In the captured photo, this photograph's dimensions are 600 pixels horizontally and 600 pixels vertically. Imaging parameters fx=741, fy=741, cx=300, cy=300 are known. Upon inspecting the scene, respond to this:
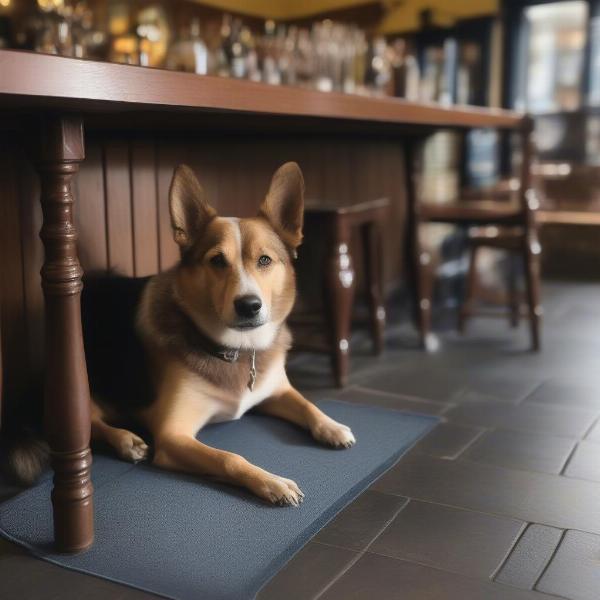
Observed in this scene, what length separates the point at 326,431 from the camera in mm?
2174

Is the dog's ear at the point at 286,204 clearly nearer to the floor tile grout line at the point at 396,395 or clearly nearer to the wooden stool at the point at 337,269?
the wooden stool at the point at 337,269

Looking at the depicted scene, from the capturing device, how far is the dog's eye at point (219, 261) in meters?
1.97

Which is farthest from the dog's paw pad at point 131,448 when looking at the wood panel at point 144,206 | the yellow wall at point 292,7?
the yellow wall at point 292,7

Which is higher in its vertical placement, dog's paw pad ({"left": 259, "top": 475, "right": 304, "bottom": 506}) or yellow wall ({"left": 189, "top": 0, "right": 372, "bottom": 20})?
yellow wall ({"left": 189, "top": 0, "right": 372, "bottom": 20})

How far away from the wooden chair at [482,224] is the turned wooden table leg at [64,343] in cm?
220

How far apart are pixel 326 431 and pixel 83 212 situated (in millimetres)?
1002

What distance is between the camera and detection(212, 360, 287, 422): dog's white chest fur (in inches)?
83.1

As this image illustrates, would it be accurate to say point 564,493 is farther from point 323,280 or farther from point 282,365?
point 323,280

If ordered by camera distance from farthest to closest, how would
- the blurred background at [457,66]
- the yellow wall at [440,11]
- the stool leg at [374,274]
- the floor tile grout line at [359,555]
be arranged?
1. the yellow wall at [440,11]
2. the blurred background at [457,66]
3. the stool leg at [374,274]
4. the floor tile grout line at [359,555]

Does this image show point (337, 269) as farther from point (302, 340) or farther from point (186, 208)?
point (186, 208)

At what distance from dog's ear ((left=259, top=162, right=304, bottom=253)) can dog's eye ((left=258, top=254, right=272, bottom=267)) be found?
14cm

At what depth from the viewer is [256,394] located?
2.17 m

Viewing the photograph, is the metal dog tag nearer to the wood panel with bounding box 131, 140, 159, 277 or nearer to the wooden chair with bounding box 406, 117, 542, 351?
the wood panel with bounding box 131, 140, 159, 277

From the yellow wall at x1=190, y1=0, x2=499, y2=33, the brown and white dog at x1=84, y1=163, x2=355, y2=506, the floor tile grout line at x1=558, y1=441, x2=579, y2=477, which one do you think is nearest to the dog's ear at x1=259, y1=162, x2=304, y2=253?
the brown and white dog at x1=84, y1=163, x2=355, y2=506
